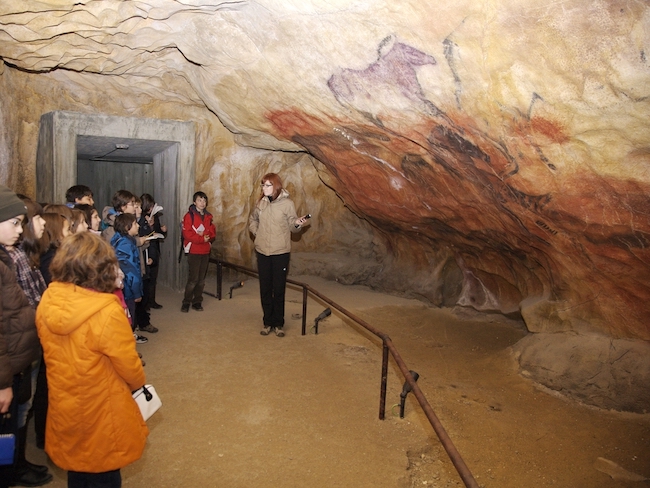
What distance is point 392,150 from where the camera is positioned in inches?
241

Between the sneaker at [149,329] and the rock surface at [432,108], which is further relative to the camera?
the sneaker at [149,329]

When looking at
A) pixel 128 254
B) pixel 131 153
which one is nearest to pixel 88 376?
pixel 128 254

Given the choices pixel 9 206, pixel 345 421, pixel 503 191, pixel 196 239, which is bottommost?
pixel 345 421

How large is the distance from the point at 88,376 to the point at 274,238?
3615 millimetres

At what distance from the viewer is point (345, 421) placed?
12.8 ft

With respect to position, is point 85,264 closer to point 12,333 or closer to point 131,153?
point 12,333

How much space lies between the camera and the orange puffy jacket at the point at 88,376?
2.12 meters

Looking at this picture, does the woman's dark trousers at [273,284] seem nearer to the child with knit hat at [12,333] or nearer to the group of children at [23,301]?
the group of children at [23,301]

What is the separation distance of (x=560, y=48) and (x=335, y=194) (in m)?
6.84

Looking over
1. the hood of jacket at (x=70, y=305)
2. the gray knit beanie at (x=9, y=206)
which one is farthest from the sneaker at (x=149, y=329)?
the hood of jacket at (x=70, y=305)

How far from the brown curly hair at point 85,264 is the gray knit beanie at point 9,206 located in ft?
1.81

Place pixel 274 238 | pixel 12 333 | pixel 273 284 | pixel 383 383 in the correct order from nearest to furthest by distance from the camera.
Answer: pixel 12 333
pixel 383 383
pixel 274 238
pixel 273 284

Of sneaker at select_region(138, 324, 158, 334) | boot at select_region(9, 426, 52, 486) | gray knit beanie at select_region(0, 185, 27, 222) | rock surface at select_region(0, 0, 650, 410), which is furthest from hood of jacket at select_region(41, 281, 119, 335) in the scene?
sneaker at select_region(138, 324, 158, 334)

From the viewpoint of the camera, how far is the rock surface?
3531 millimetres
